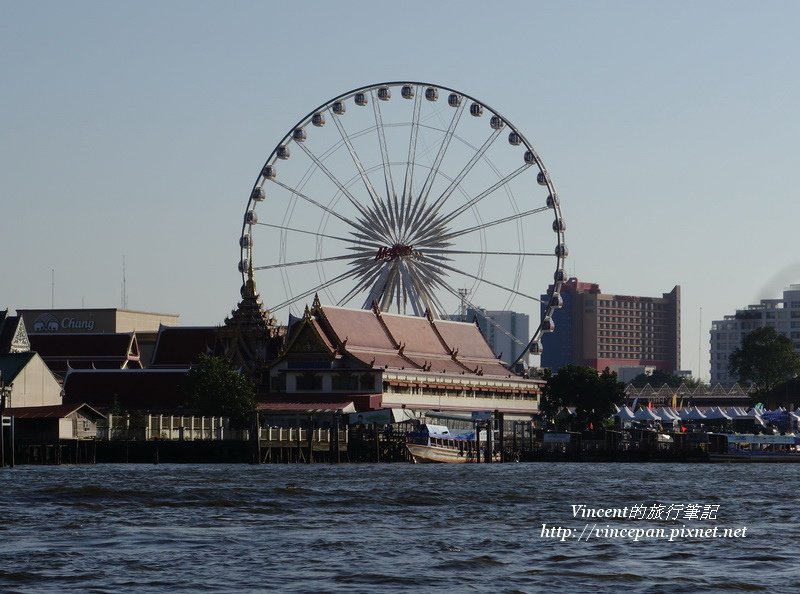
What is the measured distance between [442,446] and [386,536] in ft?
256

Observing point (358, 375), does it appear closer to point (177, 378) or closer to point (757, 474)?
point (177, 378)

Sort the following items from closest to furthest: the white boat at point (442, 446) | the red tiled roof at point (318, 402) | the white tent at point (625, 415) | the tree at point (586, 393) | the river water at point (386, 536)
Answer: the river water at point (386, 536)
the white boat at point (442, 446)
the red tiled roof at point (318, 402)
the tree at point (586, 393)
the white tent at point (625, 415)

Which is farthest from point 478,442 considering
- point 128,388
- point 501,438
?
point 128,388

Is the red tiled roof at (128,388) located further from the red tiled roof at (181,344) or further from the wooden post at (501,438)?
the wooden post at (501,438)

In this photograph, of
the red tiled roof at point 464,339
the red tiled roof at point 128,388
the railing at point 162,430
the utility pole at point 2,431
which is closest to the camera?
the utility pole at point 2,431

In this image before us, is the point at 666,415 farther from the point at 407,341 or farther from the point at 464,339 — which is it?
the point at 407,341

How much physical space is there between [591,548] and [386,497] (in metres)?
24.0

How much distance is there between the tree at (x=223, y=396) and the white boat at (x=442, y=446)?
39.4 feet

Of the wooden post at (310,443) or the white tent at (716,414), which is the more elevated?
the white tent at (716,414)

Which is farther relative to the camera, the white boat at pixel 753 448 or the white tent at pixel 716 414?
the white tent at pixel 716 414

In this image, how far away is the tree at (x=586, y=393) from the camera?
179m

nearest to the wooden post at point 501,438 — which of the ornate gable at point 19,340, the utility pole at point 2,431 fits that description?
the utility pole at point 2,431


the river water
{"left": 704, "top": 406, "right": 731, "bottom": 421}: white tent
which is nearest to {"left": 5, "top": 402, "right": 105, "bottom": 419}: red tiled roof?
the river water

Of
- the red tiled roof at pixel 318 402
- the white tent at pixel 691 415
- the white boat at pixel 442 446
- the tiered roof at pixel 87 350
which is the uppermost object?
the tiered roof at pixel 87 350
